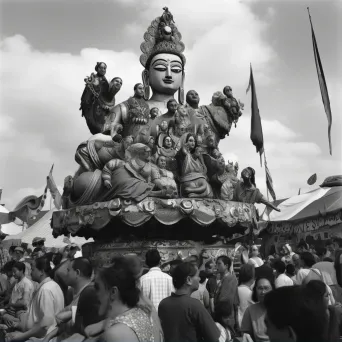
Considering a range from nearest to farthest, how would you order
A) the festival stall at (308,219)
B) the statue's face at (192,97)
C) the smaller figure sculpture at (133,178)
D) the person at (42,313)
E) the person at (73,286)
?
the person at (73,286) → the person at (42,313) → the smaller figure sculpture at (133,178) → the statue's face at (192,97) → the festival stall at (308,219)

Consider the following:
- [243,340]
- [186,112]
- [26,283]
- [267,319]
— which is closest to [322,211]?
[186,112]

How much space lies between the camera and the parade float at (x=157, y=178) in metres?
11.9

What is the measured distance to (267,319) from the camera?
2969 mm

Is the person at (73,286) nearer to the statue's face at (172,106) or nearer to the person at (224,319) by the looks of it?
the person at (224,319)

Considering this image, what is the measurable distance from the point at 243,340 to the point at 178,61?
10558 mm

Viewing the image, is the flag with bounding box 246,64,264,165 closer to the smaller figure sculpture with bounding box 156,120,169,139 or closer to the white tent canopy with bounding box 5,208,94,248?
the smaller figure sculpture with bounding box 156,120,169,139

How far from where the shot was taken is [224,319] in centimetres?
523

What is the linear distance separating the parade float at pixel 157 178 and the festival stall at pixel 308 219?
7.20 metres

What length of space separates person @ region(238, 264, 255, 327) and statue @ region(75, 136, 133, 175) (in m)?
7.16

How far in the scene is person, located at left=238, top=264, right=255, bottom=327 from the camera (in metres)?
5.64

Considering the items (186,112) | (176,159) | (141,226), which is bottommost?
(141,226)

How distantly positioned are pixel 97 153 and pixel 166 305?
8556mm

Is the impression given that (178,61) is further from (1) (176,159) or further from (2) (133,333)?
(2) (133,333)

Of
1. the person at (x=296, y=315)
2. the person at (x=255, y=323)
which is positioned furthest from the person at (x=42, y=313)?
the person at (x=296, y=315)
